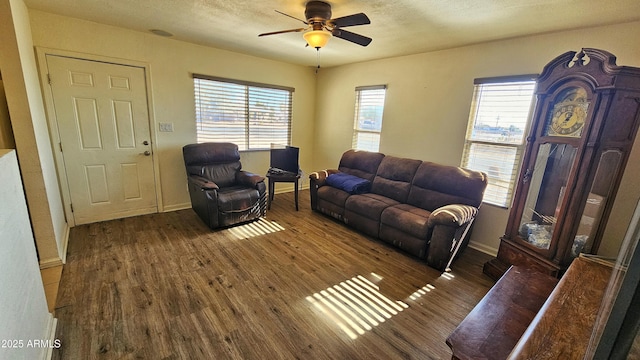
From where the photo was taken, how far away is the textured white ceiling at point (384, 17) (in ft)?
6.71

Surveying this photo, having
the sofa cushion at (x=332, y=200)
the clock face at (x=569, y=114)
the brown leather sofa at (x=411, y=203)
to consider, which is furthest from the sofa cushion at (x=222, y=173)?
the clock face at (x=569, y=114)

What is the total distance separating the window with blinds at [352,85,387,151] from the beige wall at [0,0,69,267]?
3796mm

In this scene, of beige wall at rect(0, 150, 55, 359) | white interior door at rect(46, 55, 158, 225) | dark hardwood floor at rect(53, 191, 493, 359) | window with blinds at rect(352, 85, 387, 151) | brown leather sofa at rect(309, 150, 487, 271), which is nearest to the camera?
beige wall at rect(0, 150, 55, 359)

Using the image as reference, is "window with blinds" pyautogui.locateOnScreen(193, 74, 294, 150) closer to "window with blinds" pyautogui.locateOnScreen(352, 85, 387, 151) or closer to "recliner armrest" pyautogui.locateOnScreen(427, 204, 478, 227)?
"window with blinds" pyautogui.locateOnScreen(352, 85, 387, 151)

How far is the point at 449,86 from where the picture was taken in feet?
10.7

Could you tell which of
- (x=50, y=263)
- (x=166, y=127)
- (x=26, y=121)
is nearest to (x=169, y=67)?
(x=166, y=127)

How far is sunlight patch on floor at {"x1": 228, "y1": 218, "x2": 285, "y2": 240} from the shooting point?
3215 mm

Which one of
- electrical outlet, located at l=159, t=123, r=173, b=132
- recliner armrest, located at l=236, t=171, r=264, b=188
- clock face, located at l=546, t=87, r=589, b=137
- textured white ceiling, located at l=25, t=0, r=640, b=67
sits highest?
textured white ceiling, located at l=25, t=0, r=640, b=67

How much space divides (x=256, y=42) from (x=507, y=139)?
10.6 ft

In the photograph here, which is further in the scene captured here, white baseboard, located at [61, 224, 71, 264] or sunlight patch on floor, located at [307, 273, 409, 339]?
white baseboard, located at [61, 224, 71, 264]

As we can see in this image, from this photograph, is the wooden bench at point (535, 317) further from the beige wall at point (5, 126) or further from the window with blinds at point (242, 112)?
the window with blinds at point (242, 112)

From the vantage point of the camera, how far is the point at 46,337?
1.57m

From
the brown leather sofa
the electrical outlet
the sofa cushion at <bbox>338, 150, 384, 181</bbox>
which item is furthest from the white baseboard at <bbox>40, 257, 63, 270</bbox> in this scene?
the sofa cushion at <bbox>338, 150, 384, 181</bbox>

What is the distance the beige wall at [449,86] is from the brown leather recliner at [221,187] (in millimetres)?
1896
